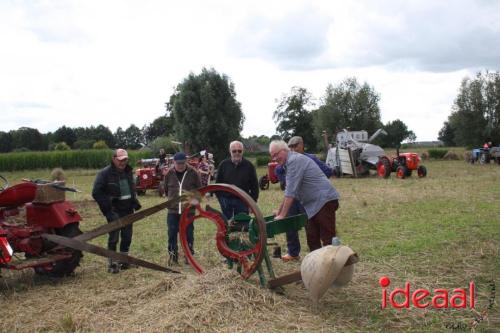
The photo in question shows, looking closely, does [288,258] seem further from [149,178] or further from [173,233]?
[149,178]

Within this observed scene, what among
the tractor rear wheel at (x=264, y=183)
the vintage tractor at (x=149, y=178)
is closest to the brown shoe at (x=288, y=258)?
the vintage tractor at (x=149, y=178)

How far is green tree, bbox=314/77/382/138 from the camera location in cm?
4412

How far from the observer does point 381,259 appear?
20.7 ft

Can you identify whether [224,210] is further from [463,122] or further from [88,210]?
[463,122]

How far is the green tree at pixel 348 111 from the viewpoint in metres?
44.1

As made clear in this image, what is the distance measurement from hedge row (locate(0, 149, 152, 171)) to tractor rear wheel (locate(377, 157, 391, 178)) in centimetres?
2087

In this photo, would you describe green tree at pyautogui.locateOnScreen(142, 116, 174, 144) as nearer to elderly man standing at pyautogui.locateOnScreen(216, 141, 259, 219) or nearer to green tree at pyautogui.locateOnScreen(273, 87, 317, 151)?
green tree at pyautogui.locateOnScreen(273, 87, 317, 151)

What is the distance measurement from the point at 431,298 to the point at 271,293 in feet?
4.96

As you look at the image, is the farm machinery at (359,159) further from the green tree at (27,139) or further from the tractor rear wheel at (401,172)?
the green tree at (27,139)

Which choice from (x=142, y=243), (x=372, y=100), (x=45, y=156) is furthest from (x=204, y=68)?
(x=142, y=243)

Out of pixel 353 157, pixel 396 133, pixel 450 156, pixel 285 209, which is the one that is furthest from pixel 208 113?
pixel 396 133

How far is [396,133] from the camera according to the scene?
60.7 metres

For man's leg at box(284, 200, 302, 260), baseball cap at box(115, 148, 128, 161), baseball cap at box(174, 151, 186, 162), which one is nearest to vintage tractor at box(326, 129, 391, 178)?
man's leg at box(284, 200, 302, 260)

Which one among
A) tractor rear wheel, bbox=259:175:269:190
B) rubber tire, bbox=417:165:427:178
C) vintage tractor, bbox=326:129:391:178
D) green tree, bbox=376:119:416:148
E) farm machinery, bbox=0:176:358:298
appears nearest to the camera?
farm machinery, bbox=0:176:358:298
